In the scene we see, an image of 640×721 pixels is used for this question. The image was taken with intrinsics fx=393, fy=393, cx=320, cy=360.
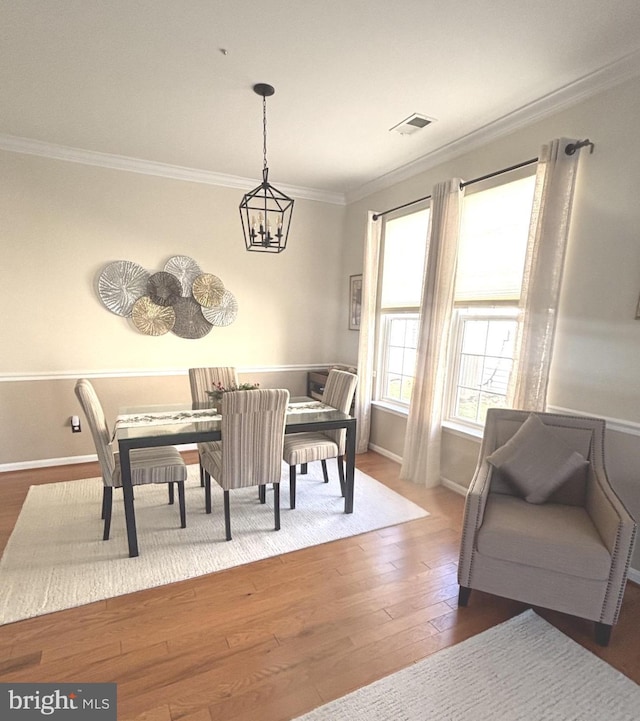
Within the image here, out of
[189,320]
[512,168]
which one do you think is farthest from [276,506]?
[512,168]

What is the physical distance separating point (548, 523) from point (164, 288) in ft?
12.0

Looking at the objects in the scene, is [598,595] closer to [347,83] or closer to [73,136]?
[347,83]

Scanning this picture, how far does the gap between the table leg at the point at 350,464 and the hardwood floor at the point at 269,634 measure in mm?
468

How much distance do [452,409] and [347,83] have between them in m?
2.54

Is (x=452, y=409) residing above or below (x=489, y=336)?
below

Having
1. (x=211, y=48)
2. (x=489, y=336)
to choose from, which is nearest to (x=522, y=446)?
(x=489, y=336)

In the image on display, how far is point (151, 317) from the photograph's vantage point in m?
3.88

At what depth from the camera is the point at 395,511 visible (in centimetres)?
297

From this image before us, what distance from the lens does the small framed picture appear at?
14.6 ft

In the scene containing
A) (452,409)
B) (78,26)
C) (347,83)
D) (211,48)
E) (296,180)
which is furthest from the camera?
(296,180)

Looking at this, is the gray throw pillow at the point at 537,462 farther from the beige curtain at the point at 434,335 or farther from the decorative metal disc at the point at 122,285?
the decorative metal disc at the point at 122,285

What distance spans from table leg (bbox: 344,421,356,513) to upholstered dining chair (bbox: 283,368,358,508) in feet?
0.61

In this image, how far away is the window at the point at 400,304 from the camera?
3721mm

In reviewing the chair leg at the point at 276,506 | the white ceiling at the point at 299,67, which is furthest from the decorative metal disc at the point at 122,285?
the chair leg at the point at 276,506
